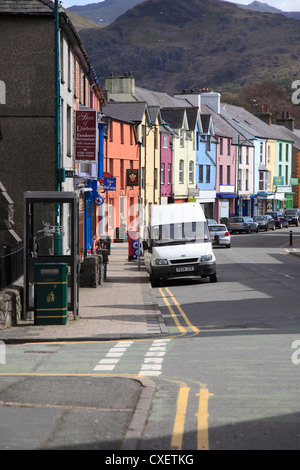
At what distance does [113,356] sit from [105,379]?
2.03m

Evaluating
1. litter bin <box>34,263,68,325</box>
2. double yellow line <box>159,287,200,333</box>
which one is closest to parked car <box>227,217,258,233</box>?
double yellow line <box>159,287,200,333</box>

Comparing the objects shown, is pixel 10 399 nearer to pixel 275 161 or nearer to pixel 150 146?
pixel 150 146

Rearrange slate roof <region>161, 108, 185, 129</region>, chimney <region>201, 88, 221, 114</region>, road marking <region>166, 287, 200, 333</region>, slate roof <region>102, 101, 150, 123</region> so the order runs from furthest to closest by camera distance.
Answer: chimney <region>201, 88, 221, 114</region> → slate roof <region>161, 108, 185, 129</region> → slate roof <region>102, 101, 150, 123</region> → road marking <region>166, 287, 200, 333</region>

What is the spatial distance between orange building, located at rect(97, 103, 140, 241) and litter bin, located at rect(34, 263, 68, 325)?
1340 inches

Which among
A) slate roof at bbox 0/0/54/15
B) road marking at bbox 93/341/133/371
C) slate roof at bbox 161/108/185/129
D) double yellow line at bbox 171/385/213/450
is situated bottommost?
road marking at bbox 93/341/133/371

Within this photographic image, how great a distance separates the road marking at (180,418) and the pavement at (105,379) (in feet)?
1.03

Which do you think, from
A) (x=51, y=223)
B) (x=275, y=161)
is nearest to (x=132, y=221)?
(x=51, y=223)

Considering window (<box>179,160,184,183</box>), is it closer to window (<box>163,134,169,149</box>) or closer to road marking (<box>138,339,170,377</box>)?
window (<box>163,134,169,149</box>)

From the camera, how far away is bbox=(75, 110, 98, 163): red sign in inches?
1129

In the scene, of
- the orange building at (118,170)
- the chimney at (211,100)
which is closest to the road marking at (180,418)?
the orange building at (118,170)

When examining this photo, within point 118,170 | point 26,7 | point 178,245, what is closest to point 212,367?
point 178,245

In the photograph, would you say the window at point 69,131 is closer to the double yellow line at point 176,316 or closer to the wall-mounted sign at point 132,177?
the double yellow line at point 176,316

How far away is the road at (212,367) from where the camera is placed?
22.5ft
